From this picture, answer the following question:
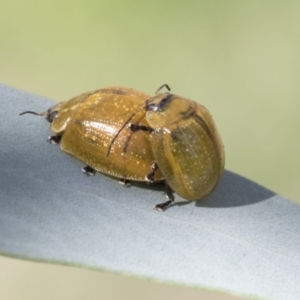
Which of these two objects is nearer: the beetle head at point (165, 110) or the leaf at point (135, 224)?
the leaf at point (135, 224)

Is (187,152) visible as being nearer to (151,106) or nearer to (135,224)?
(151,106)

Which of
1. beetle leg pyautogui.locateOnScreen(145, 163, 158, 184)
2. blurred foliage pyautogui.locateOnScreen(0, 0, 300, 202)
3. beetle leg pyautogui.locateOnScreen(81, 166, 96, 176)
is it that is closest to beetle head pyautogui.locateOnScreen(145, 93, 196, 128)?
beetle leg pyautogui.locateOnScreen(145, 163, 158, 184)

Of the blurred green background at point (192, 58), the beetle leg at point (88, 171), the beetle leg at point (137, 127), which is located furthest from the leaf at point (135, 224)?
the blurred green background at point (192, 58)

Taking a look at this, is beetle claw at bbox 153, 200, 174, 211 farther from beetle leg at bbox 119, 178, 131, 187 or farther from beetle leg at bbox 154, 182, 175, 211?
beetle leg at bbox 119, 178, 131, 187

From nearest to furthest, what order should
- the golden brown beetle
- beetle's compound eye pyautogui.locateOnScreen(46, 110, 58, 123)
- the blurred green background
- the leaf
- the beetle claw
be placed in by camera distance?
the leaf → the beetle claw → the golden brown beetle → beetle's compound eye pyautogui.locateOnScreen(46, 110, 58, 123) → the blurred green background

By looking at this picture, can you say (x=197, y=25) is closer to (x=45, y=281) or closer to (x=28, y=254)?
(x=45, y=281)

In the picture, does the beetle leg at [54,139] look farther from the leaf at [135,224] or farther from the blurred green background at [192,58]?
the blurred green background at [192,58]
